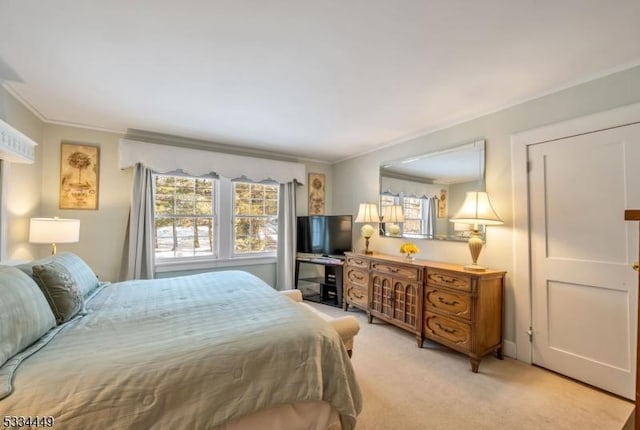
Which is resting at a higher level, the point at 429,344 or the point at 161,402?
the point at 161,402

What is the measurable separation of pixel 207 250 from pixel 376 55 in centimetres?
352

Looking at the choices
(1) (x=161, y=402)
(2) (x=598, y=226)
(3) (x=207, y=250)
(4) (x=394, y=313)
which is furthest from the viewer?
(3) (x=207, y=250)

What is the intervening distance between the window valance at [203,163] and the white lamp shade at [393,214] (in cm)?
164

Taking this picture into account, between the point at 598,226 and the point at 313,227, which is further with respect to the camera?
the point at 313,227

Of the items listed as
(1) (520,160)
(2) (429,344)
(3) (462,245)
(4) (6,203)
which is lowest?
(2) (429,344)

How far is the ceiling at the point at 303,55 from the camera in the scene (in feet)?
5.05

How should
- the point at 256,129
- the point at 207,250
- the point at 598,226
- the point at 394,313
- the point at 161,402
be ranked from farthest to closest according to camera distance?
1. the point at 207,250
2. the point at 256,129
3. the point at 394,313
4. the point at 598,226
5. the point at 161,402

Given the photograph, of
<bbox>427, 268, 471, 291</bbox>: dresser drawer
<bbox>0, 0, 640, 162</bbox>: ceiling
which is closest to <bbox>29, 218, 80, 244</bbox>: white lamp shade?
<bbox>0, 0, 640, 162</bbox>: ceiling

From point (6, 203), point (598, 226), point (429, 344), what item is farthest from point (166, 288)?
point (598, 226)

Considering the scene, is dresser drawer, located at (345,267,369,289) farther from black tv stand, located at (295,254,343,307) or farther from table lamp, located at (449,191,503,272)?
table lamp, located at (449,191,503,272)

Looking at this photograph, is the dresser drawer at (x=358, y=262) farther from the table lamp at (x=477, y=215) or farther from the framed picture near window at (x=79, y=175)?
the framed picture near window at (x=79, y=175)

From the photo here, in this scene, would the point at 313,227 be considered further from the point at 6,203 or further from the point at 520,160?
the point at 6,203

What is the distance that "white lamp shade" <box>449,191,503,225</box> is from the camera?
2569 mm

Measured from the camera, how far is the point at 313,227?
4.58 meters
